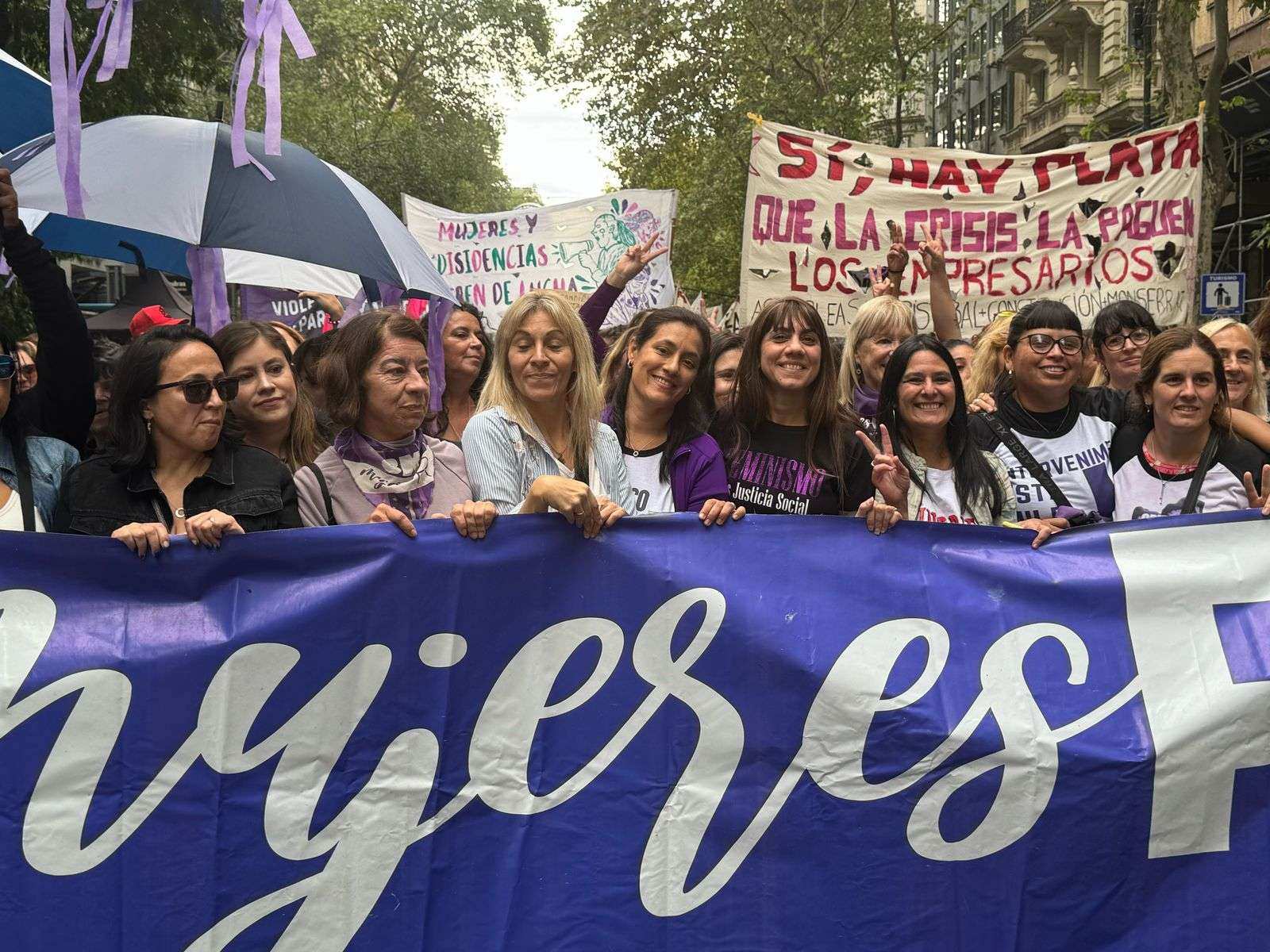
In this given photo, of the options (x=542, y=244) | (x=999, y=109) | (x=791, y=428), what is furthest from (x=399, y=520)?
(x=999, y=109)

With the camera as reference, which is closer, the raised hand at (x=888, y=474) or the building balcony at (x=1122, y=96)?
the raised hand at (x=888, y=474)

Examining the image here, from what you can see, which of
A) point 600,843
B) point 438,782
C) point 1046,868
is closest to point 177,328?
point 438,782

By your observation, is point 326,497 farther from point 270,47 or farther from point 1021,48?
point 1021,48

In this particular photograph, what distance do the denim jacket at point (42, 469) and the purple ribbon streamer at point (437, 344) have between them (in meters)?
1.68

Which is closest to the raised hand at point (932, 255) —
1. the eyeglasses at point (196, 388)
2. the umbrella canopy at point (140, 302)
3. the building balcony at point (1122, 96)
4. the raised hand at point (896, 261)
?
the raised hand at point (896, 261)

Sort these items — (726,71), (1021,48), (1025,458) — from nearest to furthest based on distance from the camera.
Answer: (1025,458) → (726,71) → (1021,48)

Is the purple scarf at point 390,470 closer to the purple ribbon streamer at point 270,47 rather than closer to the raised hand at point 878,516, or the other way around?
the purple ribbon streamer at point 270,47

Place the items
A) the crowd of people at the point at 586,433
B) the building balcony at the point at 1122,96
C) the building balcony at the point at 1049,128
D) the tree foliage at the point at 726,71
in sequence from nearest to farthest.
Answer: the crowd of people at the point at 586,433, the tree foliage at the point at 726,71, the building balcony at the point at 1122,96, the building balcony at the point at 1049,128

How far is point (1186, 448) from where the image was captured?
3.92 meters

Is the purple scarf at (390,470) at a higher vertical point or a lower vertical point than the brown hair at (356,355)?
lower

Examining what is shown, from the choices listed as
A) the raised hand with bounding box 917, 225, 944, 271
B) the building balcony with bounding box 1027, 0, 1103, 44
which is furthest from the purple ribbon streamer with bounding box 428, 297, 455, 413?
the building balcony with bounding box 1027, 0, 1103, 44

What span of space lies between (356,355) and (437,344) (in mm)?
1470

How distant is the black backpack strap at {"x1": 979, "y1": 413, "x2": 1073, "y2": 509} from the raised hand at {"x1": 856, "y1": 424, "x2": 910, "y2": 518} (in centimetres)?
56

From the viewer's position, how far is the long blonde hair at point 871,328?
500 centimetres
